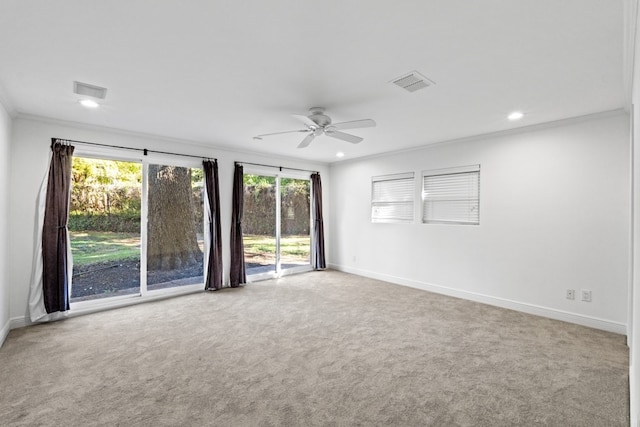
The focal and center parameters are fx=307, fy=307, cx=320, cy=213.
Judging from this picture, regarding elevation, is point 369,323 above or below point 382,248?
below

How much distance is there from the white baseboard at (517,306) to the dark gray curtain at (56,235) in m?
4.82

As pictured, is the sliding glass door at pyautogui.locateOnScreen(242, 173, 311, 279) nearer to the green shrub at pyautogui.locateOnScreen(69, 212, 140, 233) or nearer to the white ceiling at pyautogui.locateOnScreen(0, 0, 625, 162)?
the green shrub at pyautogui.locateOnScreen(69, 212, 140, 233)

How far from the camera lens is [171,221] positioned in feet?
15.9

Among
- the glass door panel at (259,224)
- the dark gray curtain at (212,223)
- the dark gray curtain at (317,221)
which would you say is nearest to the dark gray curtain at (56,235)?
the dark gray curtain at (212,223)

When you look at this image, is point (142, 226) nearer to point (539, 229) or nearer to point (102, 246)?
point (102, 246)

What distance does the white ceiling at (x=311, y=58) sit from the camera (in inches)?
69.2

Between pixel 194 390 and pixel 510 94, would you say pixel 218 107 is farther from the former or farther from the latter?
pixel 510 94

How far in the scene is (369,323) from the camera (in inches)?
144

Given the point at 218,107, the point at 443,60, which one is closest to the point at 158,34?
the point at 218,107

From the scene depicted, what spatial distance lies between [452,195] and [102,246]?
526cm

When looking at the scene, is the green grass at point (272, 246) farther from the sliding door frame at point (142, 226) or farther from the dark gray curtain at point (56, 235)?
the dark gray curtain at point (56, 235)

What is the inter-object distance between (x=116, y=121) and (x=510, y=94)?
4.49m

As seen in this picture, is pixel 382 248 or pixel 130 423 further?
pixel 382 248

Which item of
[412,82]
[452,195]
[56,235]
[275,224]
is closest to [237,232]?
[275,224]
